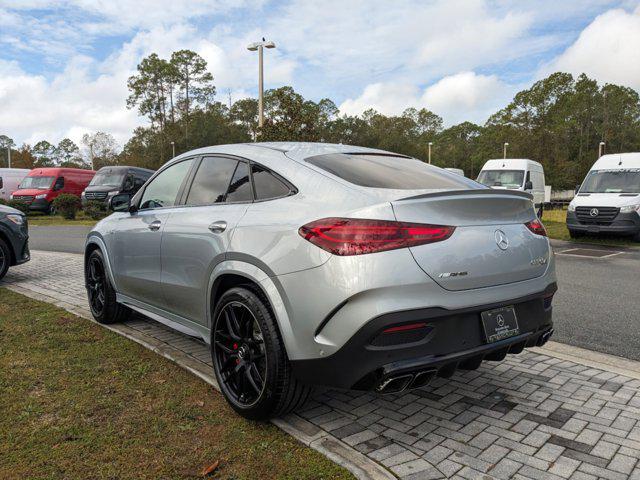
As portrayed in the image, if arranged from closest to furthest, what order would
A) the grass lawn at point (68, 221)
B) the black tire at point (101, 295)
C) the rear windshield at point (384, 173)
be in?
1. the rear windshield at point (384, 173)
2. the black tire at point (101, 295)
3. the grass lawn at point (68, 221)

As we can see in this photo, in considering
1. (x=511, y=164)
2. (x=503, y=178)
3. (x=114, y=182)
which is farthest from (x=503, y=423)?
(x=114, y=182)

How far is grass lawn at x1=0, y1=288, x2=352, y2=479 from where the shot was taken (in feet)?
8.46

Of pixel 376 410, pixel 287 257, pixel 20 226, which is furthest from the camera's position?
pixel 20 226

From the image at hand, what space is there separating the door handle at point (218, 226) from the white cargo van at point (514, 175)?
18172 millimetres

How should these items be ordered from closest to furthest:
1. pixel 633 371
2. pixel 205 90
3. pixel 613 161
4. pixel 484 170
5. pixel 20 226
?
pixel 633 371
pixel 20 226
pixel 613 161
pixel 484 170
pixel 205 90

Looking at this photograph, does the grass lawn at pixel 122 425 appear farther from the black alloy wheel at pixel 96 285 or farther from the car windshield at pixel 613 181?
the car windshield at pixel 613 181

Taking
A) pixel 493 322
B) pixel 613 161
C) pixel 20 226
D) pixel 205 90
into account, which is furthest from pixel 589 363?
pixel 205 90

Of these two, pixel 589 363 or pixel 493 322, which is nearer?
pixel 493 322

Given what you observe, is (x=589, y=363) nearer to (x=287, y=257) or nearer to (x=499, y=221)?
(x=499, y=221)

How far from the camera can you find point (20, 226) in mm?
7910

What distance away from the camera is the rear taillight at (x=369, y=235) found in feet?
8.39

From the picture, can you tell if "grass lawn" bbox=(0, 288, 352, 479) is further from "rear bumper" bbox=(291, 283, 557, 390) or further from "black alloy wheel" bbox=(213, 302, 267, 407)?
"rear bumper" bbox=(291, 283, 557, 390)

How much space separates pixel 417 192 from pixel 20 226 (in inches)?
283

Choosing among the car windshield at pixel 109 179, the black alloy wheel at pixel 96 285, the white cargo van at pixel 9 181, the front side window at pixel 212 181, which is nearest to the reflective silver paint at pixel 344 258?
the front side window at pixel 212 181
